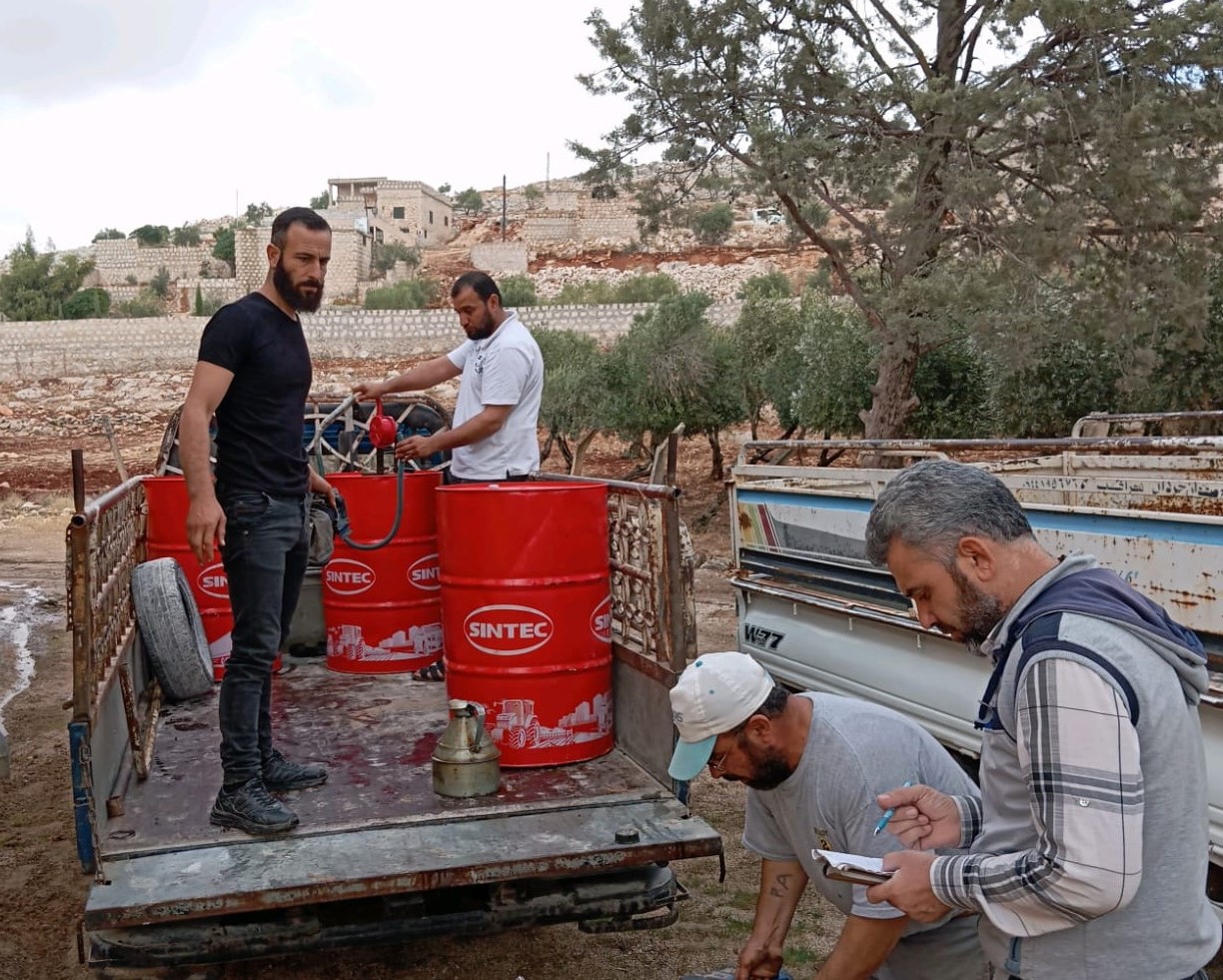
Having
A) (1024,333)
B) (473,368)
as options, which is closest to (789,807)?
(473,368)

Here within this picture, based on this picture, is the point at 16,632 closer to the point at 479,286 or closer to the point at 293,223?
the point at 479,286

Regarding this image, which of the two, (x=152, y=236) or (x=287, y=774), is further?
(x=152, y=236)

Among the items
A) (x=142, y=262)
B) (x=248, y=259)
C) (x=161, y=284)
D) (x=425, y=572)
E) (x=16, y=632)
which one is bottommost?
(x=16, y=632)

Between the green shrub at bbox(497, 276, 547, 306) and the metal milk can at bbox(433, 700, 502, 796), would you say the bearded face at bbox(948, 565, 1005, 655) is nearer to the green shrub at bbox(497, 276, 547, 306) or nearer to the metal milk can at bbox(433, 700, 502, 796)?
the metal milk can at bbox(433, 700, 502, 796)

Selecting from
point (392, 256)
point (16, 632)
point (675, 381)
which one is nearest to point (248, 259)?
point (392, 256)

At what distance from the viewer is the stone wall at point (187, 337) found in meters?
37.8

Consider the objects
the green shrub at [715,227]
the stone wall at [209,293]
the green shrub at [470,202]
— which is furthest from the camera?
the green shrub at [470,202]

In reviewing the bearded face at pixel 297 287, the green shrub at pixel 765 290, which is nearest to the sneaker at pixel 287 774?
the bearded face at pixel 297 287

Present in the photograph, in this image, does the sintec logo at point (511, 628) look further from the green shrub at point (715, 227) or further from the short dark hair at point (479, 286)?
the green shrub at point (715, 227)

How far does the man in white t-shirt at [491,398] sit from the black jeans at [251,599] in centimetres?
111

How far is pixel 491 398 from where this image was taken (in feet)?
16.4

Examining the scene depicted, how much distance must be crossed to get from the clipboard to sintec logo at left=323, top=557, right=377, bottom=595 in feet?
11.7

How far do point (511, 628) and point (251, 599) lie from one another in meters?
0.90

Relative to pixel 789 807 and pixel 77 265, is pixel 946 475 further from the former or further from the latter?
pixel 77 265
